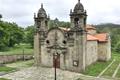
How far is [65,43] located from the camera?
109 ft

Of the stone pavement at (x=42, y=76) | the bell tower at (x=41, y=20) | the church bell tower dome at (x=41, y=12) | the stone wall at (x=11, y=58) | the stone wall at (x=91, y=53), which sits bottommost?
the stone pavement at (x=42, y=76)

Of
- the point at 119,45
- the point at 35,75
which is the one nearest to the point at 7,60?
the point at 35,75

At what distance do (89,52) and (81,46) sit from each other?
5440 mm

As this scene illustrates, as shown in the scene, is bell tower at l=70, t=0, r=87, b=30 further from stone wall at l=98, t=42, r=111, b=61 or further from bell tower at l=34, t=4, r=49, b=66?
stone wall at l=98, t=42, r=111, b=61

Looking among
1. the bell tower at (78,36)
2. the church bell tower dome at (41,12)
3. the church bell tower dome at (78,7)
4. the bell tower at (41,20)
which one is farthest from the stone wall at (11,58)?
the church bell tower dome at (78,7)

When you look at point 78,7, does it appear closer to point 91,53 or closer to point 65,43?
point 65,43

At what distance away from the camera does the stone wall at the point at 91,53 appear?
35.7 meters

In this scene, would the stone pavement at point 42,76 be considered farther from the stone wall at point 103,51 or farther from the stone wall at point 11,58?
the stone wall at point 103,51

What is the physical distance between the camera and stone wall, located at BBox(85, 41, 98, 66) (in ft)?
117

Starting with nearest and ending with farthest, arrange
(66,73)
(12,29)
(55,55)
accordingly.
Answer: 1. (66,73)
2. (55,55)
3. (12,29)

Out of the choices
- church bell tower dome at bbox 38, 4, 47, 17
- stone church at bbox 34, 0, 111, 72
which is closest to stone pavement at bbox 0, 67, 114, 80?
stone church at bbox 34, 0, 111, 72

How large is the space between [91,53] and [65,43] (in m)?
7.20

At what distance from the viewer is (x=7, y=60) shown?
4112 centimetres

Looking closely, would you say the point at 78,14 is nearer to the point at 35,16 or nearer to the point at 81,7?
the point at 81,7
